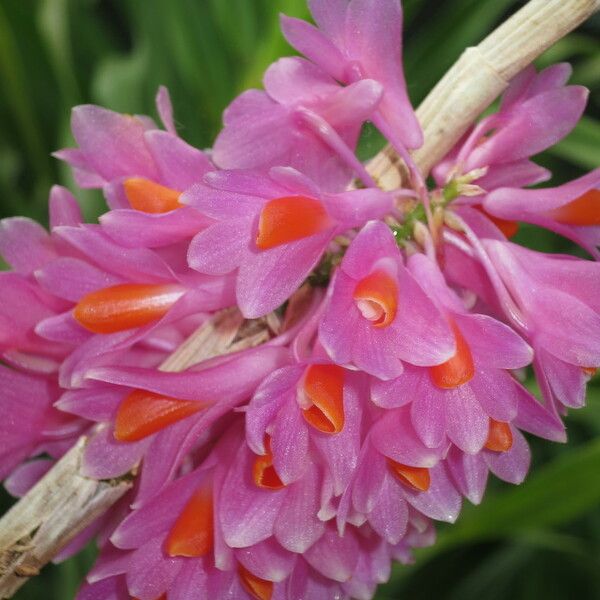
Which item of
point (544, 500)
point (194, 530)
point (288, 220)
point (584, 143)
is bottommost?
point (544, 500)

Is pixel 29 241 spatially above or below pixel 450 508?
above

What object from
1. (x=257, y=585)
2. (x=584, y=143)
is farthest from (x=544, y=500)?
(x=257, y=585)

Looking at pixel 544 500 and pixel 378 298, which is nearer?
pixel 378 298

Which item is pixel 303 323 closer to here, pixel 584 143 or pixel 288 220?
pixel 288 220

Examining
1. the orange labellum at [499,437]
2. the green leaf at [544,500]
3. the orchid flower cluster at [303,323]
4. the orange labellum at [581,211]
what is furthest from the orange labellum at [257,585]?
the green leaf at [544,500]

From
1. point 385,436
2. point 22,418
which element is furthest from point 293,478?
point 22,418

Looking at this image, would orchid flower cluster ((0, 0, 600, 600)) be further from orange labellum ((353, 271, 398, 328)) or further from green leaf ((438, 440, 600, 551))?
green leaf ((438, 440, 600, 551))

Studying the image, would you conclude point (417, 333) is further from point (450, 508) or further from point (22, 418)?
point (22, 418)

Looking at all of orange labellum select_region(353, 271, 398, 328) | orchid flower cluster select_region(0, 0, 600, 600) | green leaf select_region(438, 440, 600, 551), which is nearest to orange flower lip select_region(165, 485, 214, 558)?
orchid flower cluster select_region(0, 0, 600, 600)
